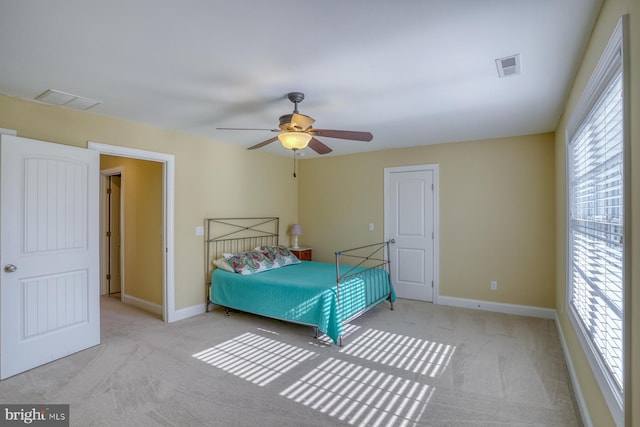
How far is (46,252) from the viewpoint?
2.94m

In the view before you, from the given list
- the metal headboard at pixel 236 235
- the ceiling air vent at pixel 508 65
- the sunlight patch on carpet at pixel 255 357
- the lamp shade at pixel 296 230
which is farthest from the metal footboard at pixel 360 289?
the ceiling air vent at pixel 508 65

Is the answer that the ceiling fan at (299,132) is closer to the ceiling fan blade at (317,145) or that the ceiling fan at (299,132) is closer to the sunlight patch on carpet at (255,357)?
the ceiling fan blade at (317,145)

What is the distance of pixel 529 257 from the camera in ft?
13.9

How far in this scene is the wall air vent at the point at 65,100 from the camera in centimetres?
278

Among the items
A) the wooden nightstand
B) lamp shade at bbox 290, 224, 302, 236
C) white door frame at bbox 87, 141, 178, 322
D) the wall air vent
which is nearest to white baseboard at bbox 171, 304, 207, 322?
white door frame at bbox 87, 141, 178, 322

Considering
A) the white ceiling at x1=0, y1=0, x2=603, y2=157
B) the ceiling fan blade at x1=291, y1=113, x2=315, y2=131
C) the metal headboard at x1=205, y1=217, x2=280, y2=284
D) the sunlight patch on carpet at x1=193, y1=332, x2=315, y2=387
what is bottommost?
the sunlight patch on carpet at x1=193, y1=332, x2=315, y2=387

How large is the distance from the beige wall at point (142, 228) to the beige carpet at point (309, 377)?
0.76 m

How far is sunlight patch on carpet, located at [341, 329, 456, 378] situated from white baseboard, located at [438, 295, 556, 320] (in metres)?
1.50

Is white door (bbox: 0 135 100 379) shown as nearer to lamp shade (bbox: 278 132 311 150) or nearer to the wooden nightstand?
lamp shade (bbox: 278 132 311 150)

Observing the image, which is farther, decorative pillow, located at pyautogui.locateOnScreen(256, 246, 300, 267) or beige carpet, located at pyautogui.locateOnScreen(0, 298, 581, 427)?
decorative pillow, located at pyautogui.locateOnScreen(256, 246, 300, 267)

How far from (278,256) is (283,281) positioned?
109 cm

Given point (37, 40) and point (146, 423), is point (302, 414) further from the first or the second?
point (37, 40)

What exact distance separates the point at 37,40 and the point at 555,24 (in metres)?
3.11

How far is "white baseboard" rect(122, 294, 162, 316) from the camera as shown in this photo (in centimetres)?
436
